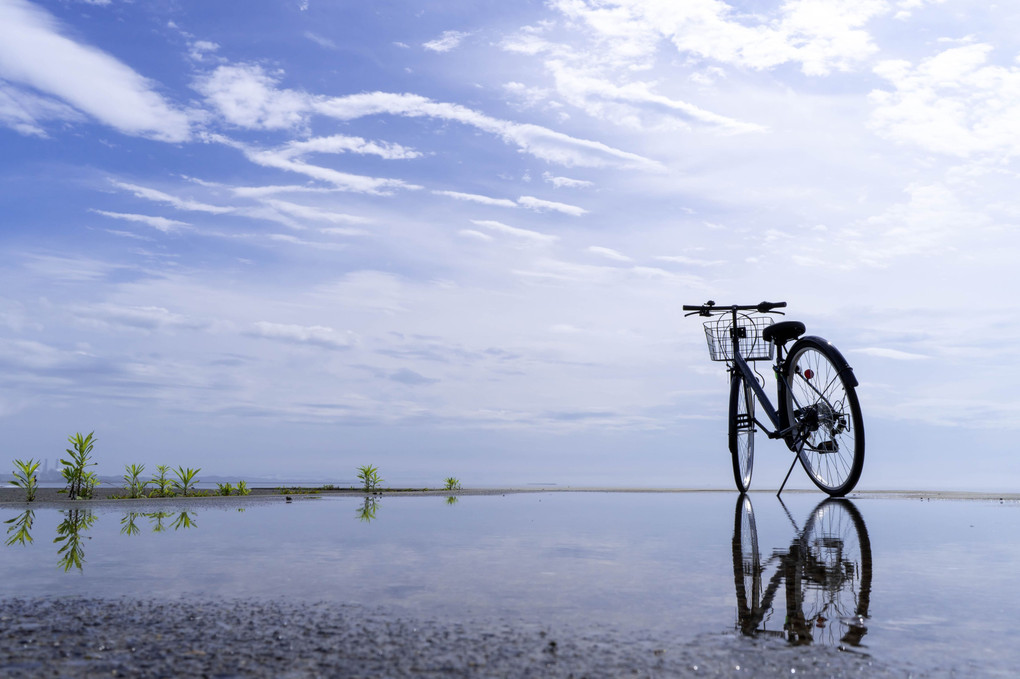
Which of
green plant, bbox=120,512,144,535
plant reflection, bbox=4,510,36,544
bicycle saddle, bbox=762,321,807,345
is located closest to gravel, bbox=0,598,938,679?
plant reflection, bbox=4,510,36,544

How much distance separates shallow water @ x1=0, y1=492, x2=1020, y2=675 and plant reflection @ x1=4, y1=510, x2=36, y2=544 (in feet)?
0.12

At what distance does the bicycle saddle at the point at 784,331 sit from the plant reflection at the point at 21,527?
29.2 feet

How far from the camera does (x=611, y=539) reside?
665 centimetres

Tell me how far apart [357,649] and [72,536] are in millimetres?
5419

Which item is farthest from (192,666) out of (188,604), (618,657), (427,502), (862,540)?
(427,502)

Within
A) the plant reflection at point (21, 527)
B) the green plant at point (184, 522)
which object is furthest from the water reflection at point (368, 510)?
the plant reflection at point (21, 527)

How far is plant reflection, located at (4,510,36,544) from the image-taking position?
676 centimetres

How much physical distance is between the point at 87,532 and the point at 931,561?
24.6ft

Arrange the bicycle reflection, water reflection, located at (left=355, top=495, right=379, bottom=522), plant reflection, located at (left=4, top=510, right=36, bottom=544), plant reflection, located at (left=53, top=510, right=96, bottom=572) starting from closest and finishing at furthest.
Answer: the bicycle reflection < plant reflection, located at (left=53, top=510, right=96, bottom=572) < plant reflection, located at (left=4, top=510, right=36, bottom=544) < water reflection, located at (left=355, top=495, right=379, bottom=522)

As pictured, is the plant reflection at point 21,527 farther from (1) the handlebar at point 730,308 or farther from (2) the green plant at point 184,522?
(1) the handlebar at point 730,308

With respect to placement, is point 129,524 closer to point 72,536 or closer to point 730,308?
point 72,536

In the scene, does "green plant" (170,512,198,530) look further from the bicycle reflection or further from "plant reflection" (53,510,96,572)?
the bicycle reflection

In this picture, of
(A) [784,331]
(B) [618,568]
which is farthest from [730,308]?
(B) [618,568]

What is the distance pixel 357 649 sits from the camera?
2.90 m
